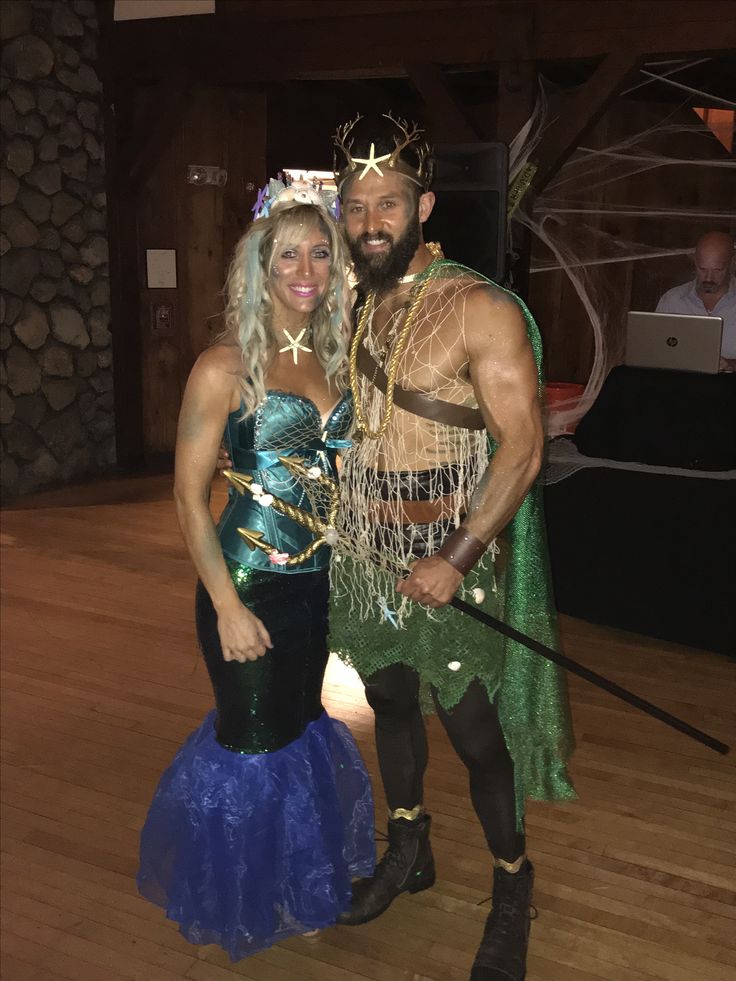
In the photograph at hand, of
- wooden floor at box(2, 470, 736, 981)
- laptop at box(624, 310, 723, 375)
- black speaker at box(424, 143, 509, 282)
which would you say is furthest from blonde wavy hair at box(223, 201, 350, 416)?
laptop at box(624, 310, 723, 375)

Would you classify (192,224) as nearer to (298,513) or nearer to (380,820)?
(380,820)

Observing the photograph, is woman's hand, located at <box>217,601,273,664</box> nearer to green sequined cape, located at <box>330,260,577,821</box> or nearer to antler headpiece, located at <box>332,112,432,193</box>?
green sequined cape, located at <box>330,260,577,821</box>

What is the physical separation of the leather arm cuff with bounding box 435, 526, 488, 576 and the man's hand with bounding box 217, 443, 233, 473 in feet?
1.45

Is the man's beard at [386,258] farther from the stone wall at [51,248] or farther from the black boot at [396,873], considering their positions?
the stone wall at [51,248]

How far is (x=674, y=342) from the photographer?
3.51 meters

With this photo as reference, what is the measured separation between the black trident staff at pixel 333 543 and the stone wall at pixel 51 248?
13.4 feet

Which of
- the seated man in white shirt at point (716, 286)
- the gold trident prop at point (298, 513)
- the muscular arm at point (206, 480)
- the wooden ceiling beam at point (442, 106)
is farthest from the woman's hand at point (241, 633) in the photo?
the wooden ceiling beam at point (442, 106)

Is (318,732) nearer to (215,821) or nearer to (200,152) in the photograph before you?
Answer: (215,821)

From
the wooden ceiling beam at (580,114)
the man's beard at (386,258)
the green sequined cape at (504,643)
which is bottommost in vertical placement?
the green sequined cape at (504,643)

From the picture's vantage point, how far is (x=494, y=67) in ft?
15.6

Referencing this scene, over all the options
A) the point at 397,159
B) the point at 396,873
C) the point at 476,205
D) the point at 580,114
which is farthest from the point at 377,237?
the point at 580,114

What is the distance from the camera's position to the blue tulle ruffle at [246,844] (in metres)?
1.79

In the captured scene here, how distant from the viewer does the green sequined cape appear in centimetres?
180

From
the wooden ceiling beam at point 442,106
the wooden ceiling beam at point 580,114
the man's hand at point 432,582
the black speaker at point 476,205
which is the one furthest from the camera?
the wooden ceiling beam at point 442,106
